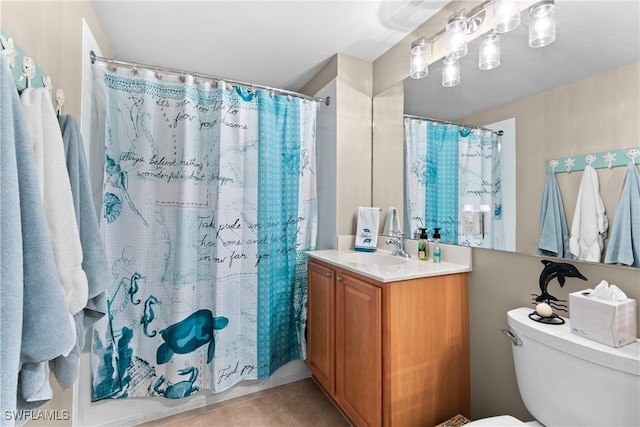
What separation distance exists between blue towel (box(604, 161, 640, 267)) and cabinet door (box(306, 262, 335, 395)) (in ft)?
Answer: 3.88

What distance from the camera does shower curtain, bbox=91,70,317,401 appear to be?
164cm

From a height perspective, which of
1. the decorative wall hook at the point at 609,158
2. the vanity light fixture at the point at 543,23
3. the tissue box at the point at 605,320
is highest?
the vanity light fixture at the point at 543,23

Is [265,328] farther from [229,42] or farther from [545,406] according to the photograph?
[229,42]

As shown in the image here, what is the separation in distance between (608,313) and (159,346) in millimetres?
2073

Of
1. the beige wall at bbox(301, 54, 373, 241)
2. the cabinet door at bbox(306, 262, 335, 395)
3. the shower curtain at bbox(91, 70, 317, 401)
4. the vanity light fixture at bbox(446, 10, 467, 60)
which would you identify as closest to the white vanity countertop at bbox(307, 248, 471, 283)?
the cabinet door at bbox(306, 262, 335, 395)

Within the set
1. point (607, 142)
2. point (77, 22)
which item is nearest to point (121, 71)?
point (77, 22)

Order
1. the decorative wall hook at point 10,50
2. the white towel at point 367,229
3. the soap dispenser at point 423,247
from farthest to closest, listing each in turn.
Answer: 1. the white towel at point 367,229
2. the soap dispenser at point 423,247
3. the decorative wall hook at point 10,50

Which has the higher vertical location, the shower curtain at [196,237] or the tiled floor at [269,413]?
the shower curtain at [196,237]

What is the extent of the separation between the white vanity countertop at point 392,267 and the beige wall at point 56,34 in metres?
1.49

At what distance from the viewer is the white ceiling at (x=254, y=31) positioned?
5.21ft

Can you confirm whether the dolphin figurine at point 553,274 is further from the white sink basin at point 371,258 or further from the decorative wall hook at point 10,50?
the decorative wall hook at point 10,50

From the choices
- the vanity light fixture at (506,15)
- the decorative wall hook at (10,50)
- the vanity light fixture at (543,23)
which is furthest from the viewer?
the vanity light fixture at (506,15)

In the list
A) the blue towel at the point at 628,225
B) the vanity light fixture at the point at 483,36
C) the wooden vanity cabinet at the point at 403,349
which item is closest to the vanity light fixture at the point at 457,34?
the vanity light fixture at the point at 483,36

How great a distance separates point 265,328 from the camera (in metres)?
1.91
